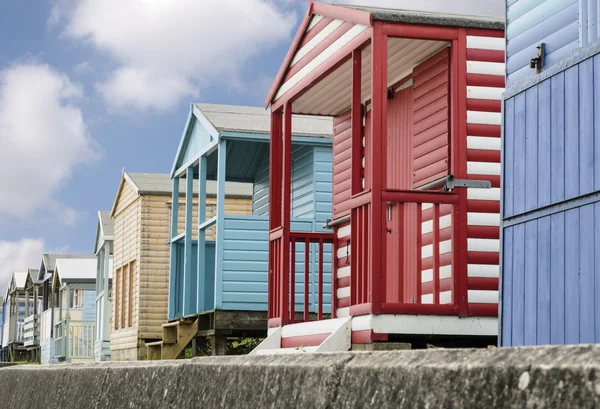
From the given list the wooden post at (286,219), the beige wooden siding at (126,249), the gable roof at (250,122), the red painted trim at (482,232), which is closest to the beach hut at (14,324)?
the beige wooden siding at (126,249)

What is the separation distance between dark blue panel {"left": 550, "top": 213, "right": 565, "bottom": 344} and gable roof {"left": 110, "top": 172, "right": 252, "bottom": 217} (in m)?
15.7

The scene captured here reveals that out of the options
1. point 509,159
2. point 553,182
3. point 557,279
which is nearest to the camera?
point 557,279

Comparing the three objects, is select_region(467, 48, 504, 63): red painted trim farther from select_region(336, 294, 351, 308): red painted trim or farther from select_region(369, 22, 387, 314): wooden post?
select_region(336, 294, 351, 308): red painted trim

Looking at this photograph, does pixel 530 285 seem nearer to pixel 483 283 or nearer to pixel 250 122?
pixel 483 283

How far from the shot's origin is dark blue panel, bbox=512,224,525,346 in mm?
7574

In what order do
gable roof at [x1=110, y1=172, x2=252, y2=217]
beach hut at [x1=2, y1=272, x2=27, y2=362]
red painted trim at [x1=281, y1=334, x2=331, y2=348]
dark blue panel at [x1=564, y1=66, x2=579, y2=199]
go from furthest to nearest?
Result: beach hut at [x1=2, y1=272, x2=27, y2=362] < gable roof at [x1=110, y1=172, x2=252, y2=217] < red painted trim at [x1=281, y1=334, x2=331, y2=348] < dark blue panel at [x1=564, y1=66, x2=579, y2=199]

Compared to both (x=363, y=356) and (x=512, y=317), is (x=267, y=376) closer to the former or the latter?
(x=363, y=356)

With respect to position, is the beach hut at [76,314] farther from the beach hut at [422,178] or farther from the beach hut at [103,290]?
the beach hut at [422,178]

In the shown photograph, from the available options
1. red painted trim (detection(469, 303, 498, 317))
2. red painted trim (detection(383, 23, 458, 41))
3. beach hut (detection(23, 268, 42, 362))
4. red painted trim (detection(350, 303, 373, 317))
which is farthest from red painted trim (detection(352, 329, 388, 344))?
beach hut (detection(23, 268, 42, 362))

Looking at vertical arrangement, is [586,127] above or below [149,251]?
above

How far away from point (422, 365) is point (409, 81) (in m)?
9.16

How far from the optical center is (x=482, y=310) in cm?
912

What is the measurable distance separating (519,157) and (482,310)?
187 cm

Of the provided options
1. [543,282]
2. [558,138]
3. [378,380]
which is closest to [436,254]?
[543,282]
